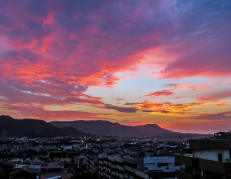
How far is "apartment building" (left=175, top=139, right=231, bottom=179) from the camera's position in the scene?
47.6 feet

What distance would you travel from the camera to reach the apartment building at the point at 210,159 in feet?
47.6

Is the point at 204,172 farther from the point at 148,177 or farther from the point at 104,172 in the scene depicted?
the point at 104,172

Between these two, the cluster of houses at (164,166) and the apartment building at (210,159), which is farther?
the cluster of houses at (164,166)

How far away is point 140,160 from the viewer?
108 ft

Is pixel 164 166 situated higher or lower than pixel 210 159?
lower

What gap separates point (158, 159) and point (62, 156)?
255ft

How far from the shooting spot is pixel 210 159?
16.6 m

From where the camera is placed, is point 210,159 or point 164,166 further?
point 164,166

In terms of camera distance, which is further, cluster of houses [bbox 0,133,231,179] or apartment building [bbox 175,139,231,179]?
cluster of houses [bbox 0,133,231,179]

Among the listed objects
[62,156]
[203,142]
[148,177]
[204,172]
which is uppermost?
[203,142]

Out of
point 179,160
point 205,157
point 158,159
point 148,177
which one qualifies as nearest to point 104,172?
point 158,159

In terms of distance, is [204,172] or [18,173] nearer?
[204,172]

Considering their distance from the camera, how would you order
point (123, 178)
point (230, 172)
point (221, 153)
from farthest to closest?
1. point (123, 178)
2. point (221, 153)
3. point (230, 172)

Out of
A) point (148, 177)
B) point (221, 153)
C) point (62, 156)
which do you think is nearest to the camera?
point (221, 153)
